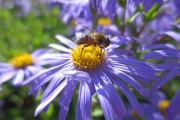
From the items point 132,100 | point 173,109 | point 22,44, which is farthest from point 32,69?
point 173,109

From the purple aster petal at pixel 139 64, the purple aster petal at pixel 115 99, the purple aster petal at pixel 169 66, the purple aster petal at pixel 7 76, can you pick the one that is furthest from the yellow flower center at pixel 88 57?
the purple aster petal at pixel 7 76

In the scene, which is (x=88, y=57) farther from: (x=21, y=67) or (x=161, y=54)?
(x=21, y=67)

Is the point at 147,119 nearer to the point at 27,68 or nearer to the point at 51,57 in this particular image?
the point at 51,57

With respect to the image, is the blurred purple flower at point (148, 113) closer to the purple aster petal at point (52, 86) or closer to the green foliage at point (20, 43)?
the purple aster petal at point (52, 86)

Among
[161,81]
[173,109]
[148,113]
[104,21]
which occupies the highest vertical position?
[104,21]

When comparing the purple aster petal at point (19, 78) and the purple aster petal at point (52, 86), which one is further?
the purple aster petal at point (19, 78)

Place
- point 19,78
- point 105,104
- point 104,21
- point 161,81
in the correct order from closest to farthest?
point 105,104, point 161,81, point 19,78, point 104,21

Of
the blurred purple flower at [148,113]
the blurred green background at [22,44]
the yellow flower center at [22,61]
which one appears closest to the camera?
the blurred purple flower at [148,113]
